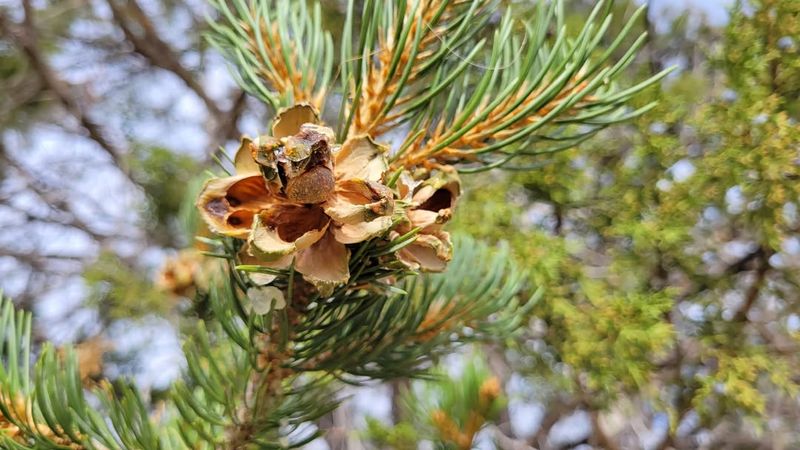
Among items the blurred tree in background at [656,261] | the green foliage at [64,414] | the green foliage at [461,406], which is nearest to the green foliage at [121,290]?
the blurred tree in background at [656,261]

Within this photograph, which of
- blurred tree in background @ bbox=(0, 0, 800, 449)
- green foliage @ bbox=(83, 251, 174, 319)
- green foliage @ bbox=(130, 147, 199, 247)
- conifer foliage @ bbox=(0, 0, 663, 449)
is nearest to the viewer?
conifer foliage @ bbox=(0, 0, 663, 449)

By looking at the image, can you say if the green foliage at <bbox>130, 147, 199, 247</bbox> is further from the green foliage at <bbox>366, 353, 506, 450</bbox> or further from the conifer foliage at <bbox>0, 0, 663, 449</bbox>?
the conifer foliage at <bbox>0, 0, 663, 449</bbox>

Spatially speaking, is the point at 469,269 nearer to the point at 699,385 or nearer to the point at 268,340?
the point at 268,340

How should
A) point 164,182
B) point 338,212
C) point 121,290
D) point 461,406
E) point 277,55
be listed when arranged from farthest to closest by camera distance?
point 164,182 < point 121,290 < point 461,406 < point 277,55 < point 338,212

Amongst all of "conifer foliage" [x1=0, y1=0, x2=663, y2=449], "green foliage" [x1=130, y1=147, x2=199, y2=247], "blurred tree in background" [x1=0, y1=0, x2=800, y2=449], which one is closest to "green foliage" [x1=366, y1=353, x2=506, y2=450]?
"blurred tree in background" [x1=0, y1=0, x2=800, y2=449]

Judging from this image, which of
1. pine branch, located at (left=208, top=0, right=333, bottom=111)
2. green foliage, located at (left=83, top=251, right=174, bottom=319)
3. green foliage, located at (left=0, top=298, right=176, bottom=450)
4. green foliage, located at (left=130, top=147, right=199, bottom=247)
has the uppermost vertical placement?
green foliage, located at (left=130, top=147, right=199, bottom=247)

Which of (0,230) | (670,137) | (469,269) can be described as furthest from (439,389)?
(0,230)

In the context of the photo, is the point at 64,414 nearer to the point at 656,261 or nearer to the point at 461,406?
the point at 461,406

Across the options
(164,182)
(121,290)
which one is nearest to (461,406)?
(121,290)

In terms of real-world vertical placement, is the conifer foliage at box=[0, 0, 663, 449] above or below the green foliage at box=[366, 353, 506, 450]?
above
